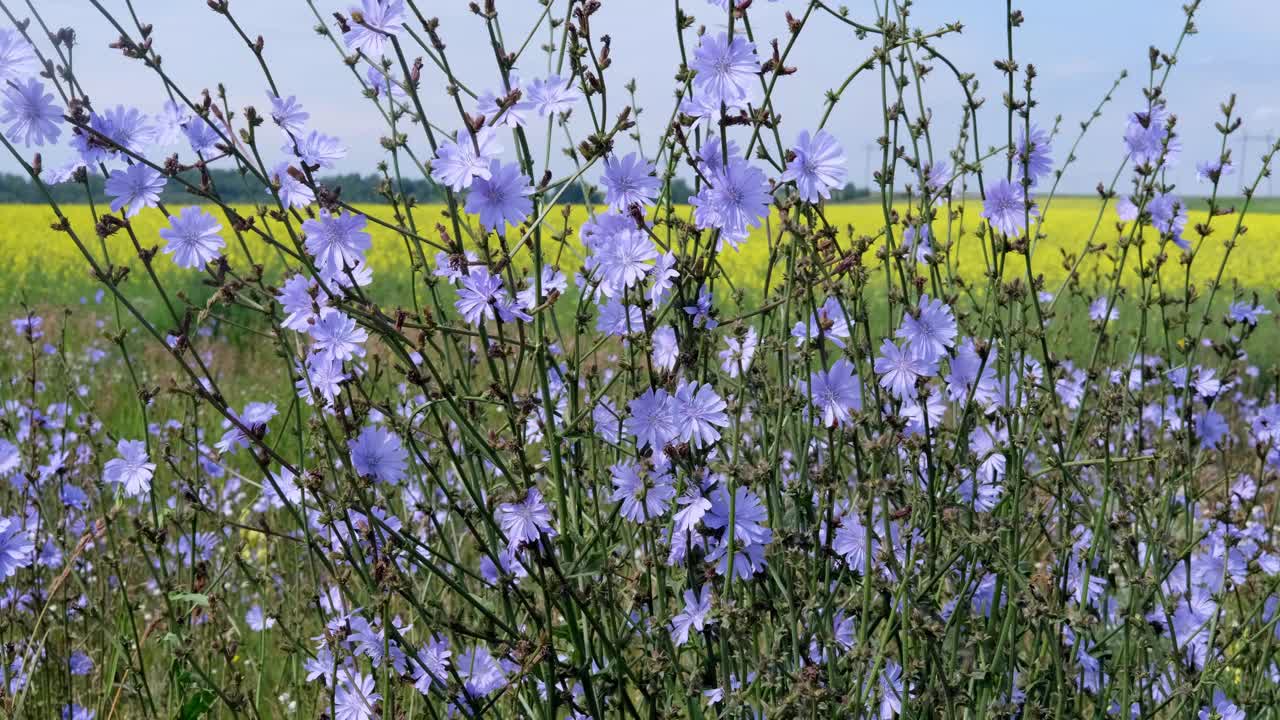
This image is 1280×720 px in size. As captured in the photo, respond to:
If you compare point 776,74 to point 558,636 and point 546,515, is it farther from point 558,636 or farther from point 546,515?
point 558,636

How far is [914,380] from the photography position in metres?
1.82

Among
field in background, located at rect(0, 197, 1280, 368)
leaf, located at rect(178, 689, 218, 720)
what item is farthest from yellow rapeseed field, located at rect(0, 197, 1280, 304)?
leaf, located at rect(178, 689, 218, 720)

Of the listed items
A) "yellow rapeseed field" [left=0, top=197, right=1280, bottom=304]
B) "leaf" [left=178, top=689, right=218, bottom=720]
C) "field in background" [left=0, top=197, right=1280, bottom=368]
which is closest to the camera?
"leaf" [left=178, top=689, right=218, bottom=720]

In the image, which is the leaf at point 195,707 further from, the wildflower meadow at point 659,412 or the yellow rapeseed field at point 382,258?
the yellow rapeseed field at point 382,258

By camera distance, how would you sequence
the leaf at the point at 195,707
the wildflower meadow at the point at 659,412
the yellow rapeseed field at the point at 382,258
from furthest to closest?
1. the yellow rapeseed field at the point at 382,258
2. the leaf at the point at 195,707
3. the wildflower meadow at the point at 659,412

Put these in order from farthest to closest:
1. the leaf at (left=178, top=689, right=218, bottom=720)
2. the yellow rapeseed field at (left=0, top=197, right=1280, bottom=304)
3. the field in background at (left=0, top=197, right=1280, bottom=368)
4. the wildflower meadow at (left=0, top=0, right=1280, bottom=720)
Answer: the yellow rapeseed field at (left=0, top=197, right=1280, bottom=304)
the field in background at (left=0, top=197, right=1280, bottom=368)
the leaf at (left=178, top=689, right=218, bottom=720)
the wildflower meadow at (left=0, top=0, right=1280, bottom=720)

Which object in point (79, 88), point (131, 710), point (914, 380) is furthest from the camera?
point (131, 710)

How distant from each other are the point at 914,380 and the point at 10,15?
61.9 inches

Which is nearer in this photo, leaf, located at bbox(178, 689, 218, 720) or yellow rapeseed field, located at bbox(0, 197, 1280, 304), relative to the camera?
leaf, located at bbox(178, 689, 218, 720)

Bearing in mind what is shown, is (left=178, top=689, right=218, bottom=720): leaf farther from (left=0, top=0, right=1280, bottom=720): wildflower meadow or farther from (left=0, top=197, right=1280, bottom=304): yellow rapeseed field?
(left=0, top=197, right=1280, bottom=304): yellow rapeseed field

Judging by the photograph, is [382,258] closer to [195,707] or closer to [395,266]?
[395,266]

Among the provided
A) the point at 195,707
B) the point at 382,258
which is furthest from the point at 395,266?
the point at 195,707

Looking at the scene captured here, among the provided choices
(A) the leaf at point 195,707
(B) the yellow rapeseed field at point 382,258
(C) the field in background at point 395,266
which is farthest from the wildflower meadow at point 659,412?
(B) the yellow rapeseed field at point 382,258

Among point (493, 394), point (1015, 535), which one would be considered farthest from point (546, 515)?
point (1015, 535)
